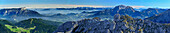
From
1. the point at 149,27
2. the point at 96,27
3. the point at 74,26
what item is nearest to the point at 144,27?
the point at 149,27

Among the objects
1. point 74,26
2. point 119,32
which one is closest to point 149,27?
point 119,32

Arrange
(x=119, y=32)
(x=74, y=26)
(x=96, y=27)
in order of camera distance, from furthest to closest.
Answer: (x=74, y=26) < (x=96, y=27) < (x=119, y=32)

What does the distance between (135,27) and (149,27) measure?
8804mm

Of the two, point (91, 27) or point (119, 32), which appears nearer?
point (119, 32)

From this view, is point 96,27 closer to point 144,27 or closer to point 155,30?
point 144,27

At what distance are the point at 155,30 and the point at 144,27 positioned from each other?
5.28 metres

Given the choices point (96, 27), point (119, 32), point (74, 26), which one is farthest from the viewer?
point (74, 26)

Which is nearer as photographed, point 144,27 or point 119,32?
point 119,32

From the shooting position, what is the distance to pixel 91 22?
83375 mm

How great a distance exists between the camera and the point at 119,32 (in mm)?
71625

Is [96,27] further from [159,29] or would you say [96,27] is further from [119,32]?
[159,29]

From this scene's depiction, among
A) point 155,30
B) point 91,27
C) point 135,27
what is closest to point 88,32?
point 91,27

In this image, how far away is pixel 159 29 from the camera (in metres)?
77.9

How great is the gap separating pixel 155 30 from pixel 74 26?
4038cm
